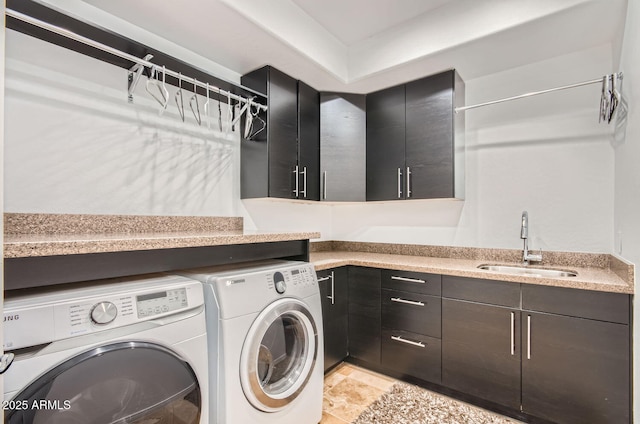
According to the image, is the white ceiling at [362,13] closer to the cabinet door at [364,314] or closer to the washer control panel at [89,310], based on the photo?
the cabinet door at [364,314]

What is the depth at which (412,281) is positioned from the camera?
7.12 ft

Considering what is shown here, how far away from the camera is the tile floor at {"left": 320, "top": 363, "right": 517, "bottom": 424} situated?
1.87m

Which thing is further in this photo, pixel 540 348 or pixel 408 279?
pixel 408 279

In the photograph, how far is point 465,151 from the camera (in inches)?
101

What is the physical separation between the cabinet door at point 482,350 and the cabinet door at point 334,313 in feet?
2.37

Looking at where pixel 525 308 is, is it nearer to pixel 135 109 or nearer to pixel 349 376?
pixel 349 376

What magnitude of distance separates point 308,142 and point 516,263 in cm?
180

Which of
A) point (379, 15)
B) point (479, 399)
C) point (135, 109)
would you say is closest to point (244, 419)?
point (479, 399)

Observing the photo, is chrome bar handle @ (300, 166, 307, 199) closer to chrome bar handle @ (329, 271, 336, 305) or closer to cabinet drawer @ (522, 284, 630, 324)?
chrome bar handle @ (329, 271, 336, 305)

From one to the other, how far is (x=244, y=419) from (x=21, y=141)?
1596 mm

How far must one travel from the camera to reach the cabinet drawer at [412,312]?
2.07 metres

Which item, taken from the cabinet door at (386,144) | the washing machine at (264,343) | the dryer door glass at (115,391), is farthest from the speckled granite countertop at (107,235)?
the cabinet door at (386,144)

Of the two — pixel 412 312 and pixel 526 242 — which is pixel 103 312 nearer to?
pixel 412 312

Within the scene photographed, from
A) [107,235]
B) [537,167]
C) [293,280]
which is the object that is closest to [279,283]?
[293,280]
